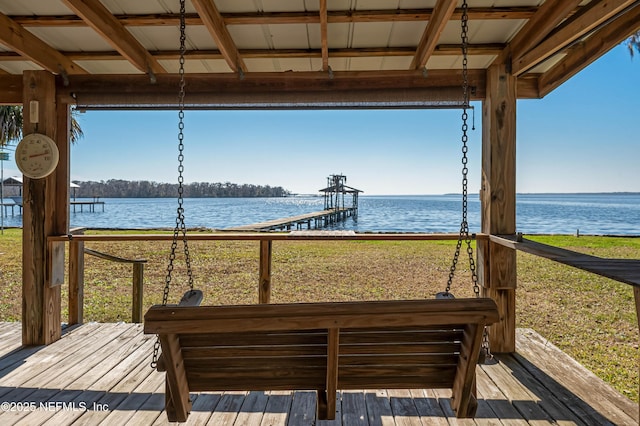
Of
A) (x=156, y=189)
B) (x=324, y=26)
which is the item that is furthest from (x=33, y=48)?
(x=156, y=189)

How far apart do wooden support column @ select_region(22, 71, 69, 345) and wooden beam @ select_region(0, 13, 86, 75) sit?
0.15 meters

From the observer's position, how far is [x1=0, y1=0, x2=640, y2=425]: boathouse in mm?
1964

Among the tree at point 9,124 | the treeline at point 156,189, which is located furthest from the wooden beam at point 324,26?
the treeline at point 156,189

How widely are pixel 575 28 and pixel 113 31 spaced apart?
2.90 metres

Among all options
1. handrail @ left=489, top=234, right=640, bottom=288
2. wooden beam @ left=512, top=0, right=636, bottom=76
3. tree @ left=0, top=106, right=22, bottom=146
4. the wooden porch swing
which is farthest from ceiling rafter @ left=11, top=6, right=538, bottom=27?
tree @ left=0, top=106, right=22, bottom=146

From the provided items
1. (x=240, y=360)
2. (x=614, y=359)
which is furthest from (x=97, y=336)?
(x=614, y=359)

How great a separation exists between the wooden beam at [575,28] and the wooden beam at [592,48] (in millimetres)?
103

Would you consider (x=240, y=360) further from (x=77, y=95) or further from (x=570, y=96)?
(x=570, y=96)

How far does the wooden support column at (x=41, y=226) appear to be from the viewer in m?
3.04

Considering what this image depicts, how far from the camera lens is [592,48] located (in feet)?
8.43

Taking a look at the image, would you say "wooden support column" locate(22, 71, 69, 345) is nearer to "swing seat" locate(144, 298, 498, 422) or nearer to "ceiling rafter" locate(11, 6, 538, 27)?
"ceiling rafter" locate(11, 6, 538, 27)

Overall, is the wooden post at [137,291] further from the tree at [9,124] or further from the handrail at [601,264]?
the tree at [9,124]

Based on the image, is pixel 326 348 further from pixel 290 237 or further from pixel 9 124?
pixel 9 124

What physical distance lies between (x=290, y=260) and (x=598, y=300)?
232 inches
